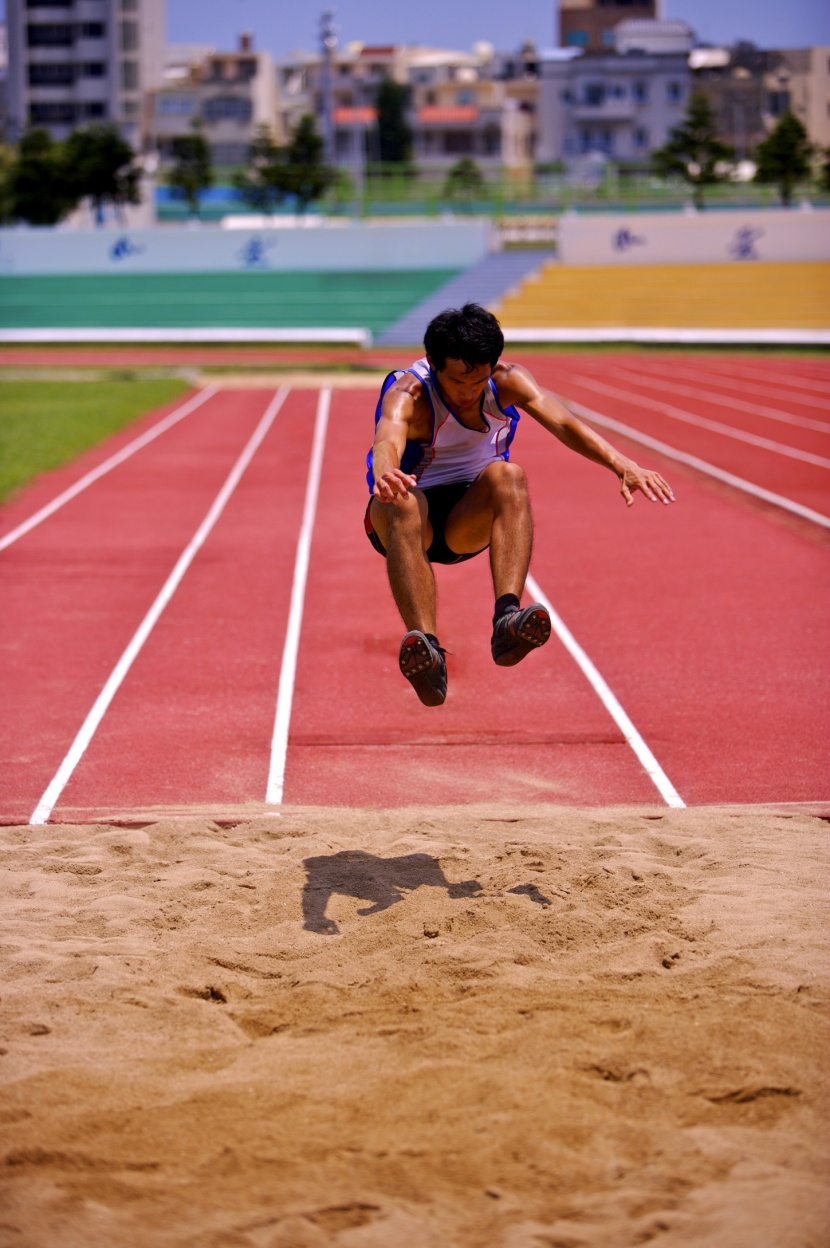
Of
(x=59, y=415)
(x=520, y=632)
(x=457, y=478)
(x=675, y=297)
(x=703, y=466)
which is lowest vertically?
(x=703, y=466)

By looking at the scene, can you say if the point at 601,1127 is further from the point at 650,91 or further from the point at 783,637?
the point at 650,91

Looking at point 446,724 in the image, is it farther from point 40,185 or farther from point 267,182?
point 267,182

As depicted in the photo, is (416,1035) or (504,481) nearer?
(416,1035)

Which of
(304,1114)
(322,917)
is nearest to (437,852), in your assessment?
(322,917)

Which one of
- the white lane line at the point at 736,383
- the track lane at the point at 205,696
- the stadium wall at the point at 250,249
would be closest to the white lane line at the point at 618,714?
the track lane at the point at 205,696

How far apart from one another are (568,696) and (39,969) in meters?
3.65

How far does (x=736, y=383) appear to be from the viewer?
2181cm

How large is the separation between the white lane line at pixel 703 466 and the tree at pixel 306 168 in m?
29.4

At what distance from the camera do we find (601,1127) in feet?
9.45

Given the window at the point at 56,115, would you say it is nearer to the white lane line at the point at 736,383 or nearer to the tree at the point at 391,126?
the tree at the point at 391,126

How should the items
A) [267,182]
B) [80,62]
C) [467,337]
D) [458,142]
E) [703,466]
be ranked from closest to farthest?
[467,337] < [703,466] < [267,182] < [80,62] < [458,142]

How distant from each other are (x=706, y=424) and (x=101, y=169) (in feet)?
105

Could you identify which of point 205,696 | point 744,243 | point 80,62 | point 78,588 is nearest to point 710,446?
point 78,588

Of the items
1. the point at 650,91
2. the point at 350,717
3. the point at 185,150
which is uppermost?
the point at 650,91
